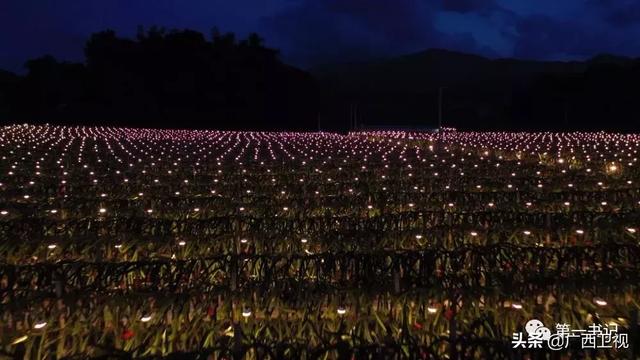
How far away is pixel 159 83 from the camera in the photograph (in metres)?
57.9

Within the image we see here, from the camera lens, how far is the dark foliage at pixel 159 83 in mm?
56531

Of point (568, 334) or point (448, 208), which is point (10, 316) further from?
point (448, 208)

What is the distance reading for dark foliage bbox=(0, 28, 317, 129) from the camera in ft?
185

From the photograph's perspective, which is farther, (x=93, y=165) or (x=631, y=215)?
(x=93, y=165)

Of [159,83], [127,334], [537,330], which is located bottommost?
[127,334]

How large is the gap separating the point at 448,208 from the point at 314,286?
5.11 m

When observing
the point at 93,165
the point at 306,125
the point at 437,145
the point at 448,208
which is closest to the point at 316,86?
the point at 306,125

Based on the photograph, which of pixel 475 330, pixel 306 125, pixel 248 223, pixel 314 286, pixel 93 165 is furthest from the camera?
pixel 306 125

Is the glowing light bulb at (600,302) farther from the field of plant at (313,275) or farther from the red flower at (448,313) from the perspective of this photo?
the red flower at (448,313)

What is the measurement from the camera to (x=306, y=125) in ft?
202

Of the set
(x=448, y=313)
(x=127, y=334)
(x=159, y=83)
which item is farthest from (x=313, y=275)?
(x=159, y=83)

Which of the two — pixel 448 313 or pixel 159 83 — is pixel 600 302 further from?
pixel 159 83

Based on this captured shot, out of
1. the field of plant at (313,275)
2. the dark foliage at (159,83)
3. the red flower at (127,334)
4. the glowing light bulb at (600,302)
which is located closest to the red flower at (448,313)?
the field of plant at (313,275)

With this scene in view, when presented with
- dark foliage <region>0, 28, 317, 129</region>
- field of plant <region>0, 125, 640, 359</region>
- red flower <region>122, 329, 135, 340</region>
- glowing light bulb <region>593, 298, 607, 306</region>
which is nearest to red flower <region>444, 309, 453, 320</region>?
field of plant <region>0, 125, 640, 359</region>
